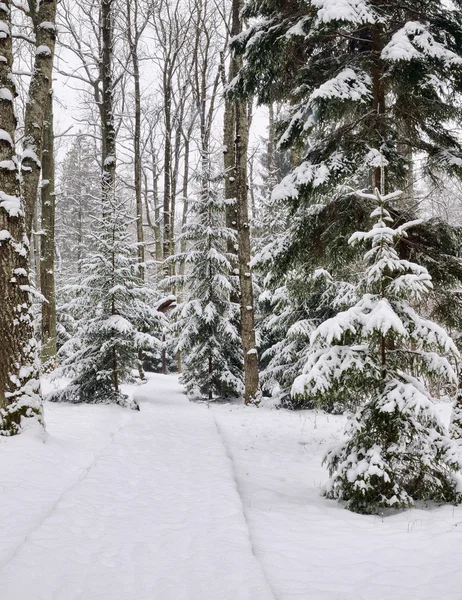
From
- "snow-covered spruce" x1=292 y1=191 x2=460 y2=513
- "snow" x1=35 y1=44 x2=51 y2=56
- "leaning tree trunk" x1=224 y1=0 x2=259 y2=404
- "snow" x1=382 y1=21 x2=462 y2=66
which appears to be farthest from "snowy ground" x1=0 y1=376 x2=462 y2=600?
"snow" x1=35 y1=44 x2=51 y2=56

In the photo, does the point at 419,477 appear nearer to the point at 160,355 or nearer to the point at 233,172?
the point at 233,172

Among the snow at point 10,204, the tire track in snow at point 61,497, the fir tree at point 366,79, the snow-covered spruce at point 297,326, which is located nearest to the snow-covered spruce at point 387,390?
the fir tree at point 366,79

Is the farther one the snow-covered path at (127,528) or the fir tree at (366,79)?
the fir tree at (366,79)

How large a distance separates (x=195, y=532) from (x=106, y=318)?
760 cm

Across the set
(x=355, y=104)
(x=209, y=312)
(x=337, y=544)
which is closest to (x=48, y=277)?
(x=209, y=312)

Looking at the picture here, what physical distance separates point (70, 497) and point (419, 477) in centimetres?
353

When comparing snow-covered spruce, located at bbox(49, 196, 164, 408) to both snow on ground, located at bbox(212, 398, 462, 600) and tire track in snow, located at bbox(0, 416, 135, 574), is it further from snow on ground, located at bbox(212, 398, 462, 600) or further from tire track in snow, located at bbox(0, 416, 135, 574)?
snow on ground, located at bbox(212, 398, 462, 600)

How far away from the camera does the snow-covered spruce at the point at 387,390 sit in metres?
4.26

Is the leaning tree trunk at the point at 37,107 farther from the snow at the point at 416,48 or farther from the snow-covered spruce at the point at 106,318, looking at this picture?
the snow at the point at 416,48

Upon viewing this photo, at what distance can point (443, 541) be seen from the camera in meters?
3.51

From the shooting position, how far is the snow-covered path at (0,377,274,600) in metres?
2.87

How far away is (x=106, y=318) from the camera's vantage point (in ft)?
35.0

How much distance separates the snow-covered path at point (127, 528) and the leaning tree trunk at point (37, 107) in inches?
153

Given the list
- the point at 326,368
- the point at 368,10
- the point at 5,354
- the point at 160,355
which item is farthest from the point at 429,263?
the point at 160,355
